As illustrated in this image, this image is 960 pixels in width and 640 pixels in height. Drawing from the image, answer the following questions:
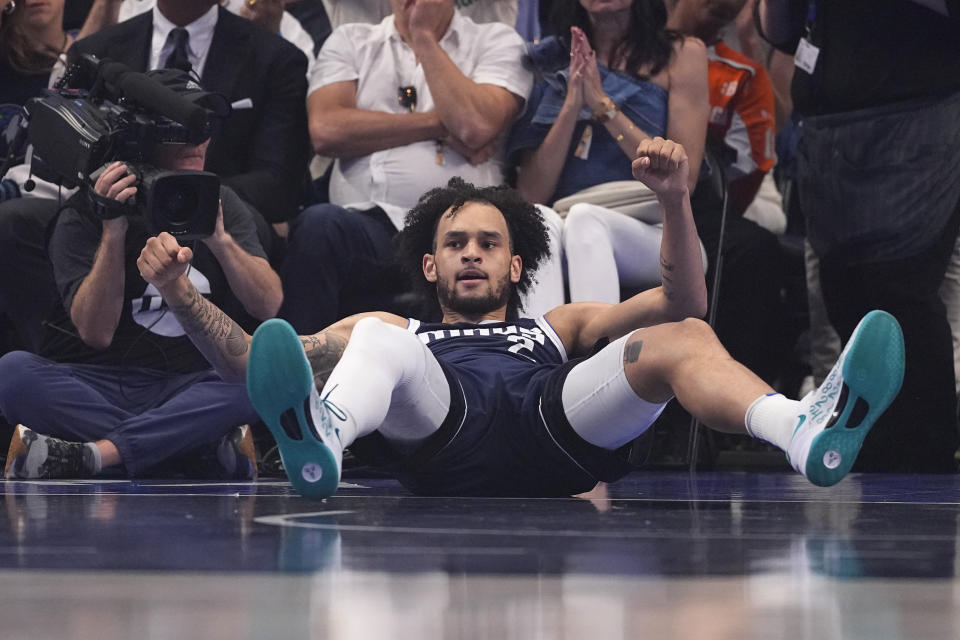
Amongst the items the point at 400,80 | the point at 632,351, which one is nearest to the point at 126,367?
the point at 400,80

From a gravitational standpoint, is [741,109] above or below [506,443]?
above

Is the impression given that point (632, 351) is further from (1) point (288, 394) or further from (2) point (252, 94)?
(2) point (252, 94)

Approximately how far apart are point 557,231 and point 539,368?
3.13 feet

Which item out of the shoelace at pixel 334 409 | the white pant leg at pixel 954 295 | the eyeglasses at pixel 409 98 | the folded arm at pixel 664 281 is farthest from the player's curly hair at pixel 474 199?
the white pant leg at pixel 954 295

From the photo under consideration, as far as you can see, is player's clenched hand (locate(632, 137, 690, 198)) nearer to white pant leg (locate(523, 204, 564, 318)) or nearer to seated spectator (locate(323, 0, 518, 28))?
white pant leg (locate(523, 204, 564, 318))

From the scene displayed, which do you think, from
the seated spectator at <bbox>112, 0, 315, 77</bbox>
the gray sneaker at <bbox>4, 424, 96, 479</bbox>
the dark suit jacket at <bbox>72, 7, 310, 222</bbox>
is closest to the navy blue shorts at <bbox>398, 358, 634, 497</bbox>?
the gray sneaker at <bbox>4, 424, 96, 479</bbox>

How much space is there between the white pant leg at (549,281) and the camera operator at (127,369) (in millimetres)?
627

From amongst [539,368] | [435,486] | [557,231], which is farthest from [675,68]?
[435,486]

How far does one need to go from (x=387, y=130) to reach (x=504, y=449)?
157 centimetres

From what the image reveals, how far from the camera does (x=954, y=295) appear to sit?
3.56m

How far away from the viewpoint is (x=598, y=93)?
11.4ft

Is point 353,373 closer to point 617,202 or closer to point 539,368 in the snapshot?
point 539,368

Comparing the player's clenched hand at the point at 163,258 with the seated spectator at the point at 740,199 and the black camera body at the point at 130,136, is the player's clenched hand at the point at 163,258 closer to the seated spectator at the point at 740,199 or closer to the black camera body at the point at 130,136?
the black camera body at the point at 130,136

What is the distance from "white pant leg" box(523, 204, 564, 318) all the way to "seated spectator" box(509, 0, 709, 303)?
0.11ft
